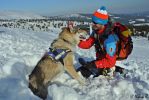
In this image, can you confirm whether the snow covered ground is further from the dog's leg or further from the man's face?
the man's face

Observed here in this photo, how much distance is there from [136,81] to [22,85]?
8.67ft

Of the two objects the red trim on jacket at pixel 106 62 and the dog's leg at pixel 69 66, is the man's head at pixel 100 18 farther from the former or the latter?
the dog's leg at pixel 69 66

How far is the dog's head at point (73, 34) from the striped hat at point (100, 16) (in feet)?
2.51

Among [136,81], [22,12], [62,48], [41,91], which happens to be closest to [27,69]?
[62,48]

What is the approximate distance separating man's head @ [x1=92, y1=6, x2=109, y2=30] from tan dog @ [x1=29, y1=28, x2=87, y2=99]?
758 mm

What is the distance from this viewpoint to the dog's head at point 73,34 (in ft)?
25.3

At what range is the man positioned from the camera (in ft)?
22.5

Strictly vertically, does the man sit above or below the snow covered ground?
above

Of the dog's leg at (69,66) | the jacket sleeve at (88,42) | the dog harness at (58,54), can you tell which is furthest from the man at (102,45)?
the dog harness at (58,54)

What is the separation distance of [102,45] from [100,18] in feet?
2.20

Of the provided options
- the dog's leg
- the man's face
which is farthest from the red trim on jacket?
the man's face

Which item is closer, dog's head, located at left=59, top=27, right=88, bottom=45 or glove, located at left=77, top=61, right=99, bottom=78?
glove, located at left=77, top=61, right=99, bottom=78

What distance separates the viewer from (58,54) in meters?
7.01

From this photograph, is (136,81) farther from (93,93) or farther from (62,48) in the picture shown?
(62,48)
